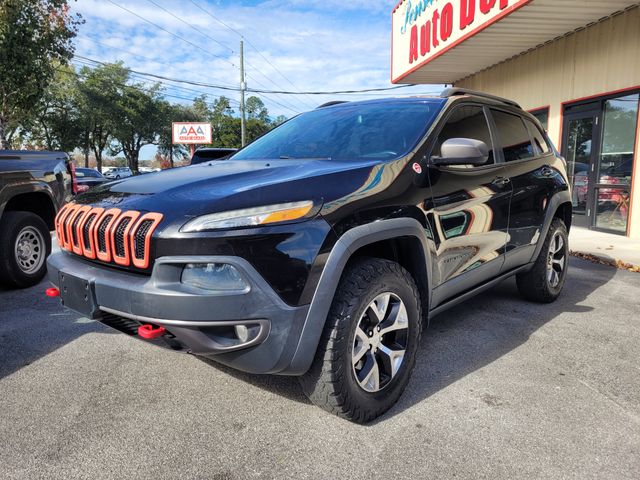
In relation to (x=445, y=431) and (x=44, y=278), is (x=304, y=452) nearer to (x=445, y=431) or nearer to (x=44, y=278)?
(x=445, y=431)

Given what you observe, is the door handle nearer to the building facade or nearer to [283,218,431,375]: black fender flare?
[283,218,431,375]: black fender flare

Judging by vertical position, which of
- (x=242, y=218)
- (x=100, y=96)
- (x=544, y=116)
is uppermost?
(x=100, y=96)

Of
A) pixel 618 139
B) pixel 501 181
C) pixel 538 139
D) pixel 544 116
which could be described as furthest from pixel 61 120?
pixel 501 181

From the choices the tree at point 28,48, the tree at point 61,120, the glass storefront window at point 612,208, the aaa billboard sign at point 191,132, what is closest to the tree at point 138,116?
the tree at point 61,120

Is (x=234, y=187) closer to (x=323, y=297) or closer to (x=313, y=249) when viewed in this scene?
(x=313, y=249)

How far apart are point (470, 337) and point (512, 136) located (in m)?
1.62

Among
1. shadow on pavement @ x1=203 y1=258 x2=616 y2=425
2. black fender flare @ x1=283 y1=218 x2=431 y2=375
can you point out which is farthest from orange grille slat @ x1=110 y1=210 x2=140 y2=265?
shadow on pavement @ x1=203 y1=258 x2=616 y2=425

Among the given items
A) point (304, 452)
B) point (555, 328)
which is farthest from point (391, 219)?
point (555, 328)

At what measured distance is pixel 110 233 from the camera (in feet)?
7.23

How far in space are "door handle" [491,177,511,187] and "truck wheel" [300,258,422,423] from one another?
1249mm

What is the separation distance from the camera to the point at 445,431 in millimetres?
2336

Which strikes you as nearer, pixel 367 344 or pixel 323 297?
pixel 323 297

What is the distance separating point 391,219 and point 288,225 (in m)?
0.63

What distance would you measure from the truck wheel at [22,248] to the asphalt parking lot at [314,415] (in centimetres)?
136
